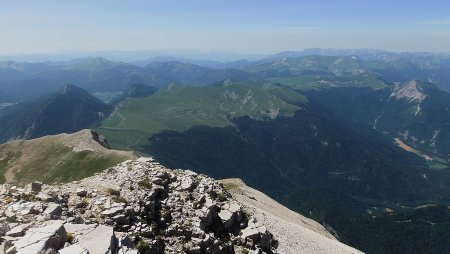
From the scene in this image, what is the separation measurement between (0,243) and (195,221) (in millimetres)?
25850

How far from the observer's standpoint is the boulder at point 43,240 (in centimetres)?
3091

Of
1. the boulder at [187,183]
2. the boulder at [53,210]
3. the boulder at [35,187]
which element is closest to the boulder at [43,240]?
the boulder at [53,210]

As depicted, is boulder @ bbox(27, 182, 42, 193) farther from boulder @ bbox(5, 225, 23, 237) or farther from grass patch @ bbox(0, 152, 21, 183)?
grass patch @ bbox(0, 152, 21, 183)

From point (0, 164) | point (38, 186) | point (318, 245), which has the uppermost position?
point (38, 186)

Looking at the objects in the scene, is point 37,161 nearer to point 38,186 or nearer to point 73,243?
point 38,186

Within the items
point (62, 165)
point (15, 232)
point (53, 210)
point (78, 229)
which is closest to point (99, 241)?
point (78, 229)

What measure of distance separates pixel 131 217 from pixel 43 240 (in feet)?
53.7

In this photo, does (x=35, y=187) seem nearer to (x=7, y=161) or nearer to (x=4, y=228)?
(x=4, y=228)

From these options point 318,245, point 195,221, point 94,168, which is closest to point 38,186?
point 195,221

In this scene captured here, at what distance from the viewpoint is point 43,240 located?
32125 mm

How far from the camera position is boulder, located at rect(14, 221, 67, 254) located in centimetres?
3091

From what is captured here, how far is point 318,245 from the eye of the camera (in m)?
82.6

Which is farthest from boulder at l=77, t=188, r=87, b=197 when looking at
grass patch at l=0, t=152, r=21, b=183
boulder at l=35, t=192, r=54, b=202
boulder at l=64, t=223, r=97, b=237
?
grass patch at l=0, t=152, r=21, b=183

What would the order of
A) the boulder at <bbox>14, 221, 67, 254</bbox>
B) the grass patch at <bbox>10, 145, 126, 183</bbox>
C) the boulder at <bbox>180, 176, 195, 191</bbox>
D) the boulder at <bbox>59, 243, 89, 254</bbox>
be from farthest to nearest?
1. the grass patch at <bbox>10, 145, 126, 183</bbox>
2. the boulder at <bbox>180, 176, 195, 191</bbox>
3. the boulder at <bbox>59, 243, 89, 254</bbox>
4. the boulder at <bbox>14, 221, 67, 254</bbox>
